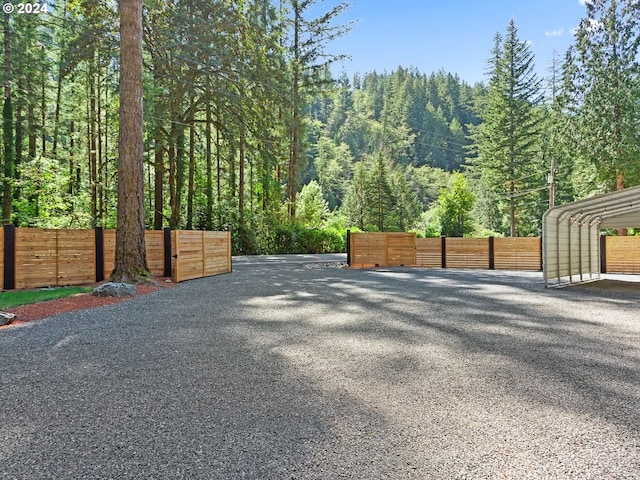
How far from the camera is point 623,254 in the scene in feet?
43.6

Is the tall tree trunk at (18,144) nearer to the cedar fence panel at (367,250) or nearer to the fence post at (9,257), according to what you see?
the fence post at (9,257)

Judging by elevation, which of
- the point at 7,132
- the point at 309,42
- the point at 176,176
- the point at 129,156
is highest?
the point at 309,42

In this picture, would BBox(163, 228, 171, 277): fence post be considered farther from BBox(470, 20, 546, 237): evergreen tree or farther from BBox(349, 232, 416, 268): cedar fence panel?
BBox(470, 20, 546, 237): evergreen tree

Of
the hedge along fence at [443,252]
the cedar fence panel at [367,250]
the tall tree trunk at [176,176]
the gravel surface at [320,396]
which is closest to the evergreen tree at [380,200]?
the hedge along fence at [443,252]

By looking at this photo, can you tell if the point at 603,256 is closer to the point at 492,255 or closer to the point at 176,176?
the point at 492,255

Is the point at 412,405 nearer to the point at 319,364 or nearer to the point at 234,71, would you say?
the point at 319,364

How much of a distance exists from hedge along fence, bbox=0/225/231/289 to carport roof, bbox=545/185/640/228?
910 cm

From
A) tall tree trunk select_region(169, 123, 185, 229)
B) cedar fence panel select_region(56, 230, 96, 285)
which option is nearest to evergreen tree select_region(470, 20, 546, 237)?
tall tree trunk select_region(169, 123, 185, 229)

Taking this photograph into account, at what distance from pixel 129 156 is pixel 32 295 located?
11.1ft

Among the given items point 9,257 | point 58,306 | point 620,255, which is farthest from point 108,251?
point 620,255

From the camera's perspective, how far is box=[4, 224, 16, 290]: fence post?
8.07 meters

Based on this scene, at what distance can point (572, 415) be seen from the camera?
243 centimetres

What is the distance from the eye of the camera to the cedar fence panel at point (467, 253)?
1473 centimetres

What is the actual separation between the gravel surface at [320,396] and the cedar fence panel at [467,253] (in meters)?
9.25
